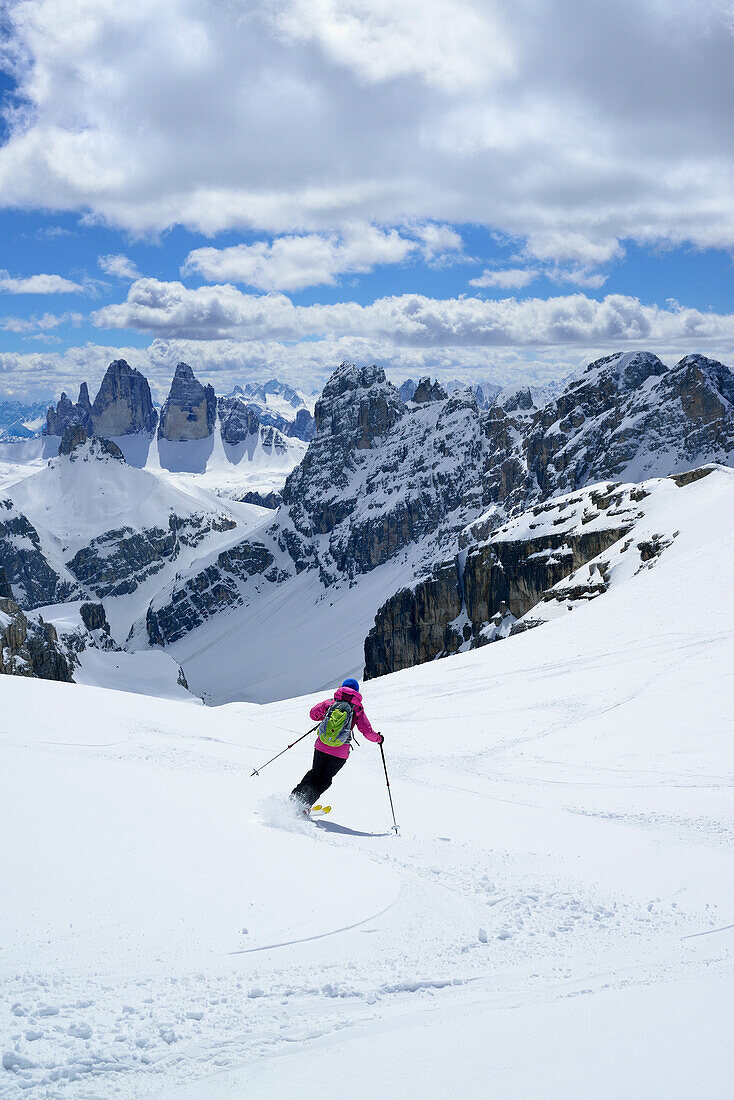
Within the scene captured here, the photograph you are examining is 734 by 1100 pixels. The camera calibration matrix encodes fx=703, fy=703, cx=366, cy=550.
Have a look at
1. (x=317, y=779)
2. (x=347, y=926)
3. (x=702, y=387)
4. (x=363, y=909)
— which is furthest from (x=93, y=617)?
(x=347, y=926)

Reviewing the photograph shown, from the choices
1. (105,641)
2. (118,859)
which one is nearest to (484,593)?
(118,859)

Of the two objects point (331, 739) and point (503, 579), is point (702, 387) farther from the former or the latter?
point (331, 739)

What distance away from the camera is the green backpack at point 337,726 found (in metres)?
10.6

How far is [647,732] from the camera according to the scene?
1781 centimetres

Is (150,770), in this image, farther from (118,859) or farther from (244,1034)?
(244,1034)

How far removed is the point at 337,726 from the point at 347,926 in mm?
4388

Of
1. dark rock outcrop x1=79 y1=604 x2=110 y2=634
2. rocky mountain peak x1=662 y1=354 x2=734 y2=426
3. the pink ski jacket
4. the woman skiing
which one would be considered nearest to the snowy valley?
the woman skiing

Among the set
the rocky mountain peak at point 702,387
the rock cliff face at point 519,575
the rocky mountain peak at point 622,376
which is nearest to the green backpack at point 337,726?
the rock cliff face at point 519,575

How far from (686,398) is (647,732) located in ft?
556

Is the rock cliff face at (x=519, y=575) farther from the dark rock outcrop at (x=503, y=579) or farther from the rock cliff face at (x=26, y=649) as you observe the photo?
the rock cliff face at (x=26, y=649)

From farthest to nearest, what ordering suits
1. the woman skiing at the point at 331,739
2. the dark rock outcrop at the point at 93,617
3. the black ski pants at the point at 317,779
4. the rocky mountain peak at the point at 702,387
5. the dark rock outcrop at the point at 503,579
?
the rocky mountain peak at the point at 702,387 → the dark rock outcrop at the point at 93,617 → the dark rock outcrop at the point at 503,579 → the woman skiing at the point at 331,739 → the black ski pants at the point at 317,779

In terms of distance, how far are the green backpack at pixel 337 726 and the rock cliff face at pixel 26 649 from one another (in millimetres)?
70000

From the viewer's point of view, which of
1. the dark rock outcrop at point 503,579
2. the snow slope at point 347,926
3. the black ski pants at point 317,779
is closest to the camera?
the snow slope at point 347,926

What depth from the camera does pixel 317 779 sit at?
1041 centimetres
